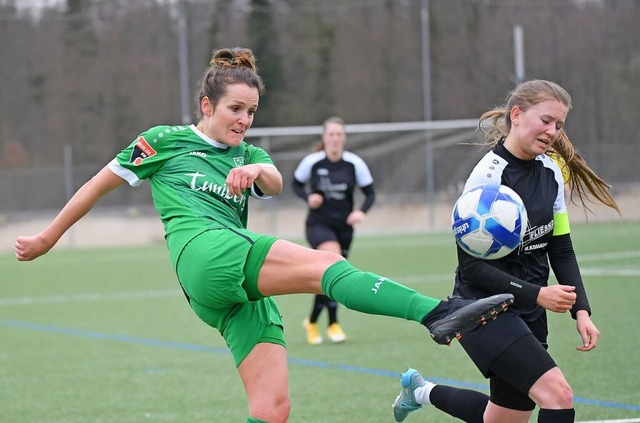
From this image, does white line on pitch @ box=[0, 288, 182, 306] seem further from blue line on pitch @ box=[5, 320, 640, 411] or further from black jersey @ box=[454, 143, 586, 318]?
black jersey @ box=[454, 143, 586, 318]

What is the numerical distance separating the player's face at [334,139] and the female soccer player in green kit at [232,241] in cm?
575

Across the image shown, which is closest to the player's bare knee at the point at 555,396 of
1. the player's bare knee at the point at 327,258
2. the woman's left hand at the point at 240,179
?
the player's bare knee at the point at 327,258

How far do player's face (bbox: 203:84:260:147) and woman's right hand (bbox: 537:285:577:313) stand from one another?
1.45 m

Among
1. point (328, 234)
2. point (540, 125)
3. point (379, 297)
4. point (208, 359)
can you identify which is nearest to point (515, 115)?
point (540, 125)

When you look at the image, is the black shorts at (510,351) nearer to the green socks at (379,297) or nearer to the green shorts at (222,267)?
the green socks at (379,297)

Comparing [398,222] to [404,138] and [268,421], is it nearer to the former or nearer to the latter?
[404,138]

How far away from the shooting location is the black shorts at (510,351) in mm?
4164

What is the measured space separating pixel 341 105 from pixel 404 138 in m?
11.9

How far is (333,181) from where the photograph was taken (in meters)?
10.7

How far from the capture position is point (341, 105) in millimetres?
37875

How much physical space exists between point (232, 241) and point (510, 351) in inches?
46.6

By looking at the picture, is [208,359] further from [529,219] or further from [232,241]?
[529,219]

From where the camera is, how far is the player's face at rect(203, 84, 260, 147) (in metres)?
4.57

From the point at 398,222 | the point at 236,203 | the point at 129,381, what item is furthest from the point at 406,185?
the point at 236,203
